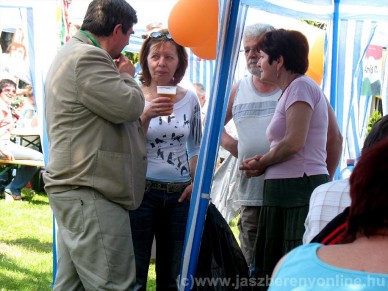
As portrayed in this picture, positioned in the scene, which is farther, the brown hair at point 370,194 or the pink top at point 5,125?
the pink top at point 5,125

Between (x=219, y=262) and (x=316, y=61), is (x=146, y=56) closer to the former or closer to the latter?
(x=219, y=262)

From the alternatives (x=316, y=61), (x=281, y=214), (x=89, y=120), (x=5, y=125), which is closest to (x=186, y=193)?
(x=281, y=214)

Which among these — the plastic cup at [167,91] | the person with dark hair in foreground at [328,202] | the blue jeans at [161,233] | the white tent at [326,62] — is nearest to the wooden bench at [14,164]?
the white tent at [326,62]

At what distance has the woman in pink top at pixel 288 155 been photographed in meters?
3.57

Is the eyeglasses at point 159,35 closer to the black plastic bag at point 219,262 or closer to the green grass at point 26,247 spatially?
the black plastic bag at point 219,262

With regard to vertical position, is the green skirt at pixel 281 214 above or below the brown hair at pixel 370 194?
below

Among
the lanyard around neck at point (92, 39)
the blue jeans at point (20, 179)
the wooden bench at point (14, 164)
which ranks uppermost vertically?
the lanyard around neck at point (92, 39)

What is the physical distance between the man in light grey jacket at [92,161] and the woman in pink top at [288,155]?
2.60ft

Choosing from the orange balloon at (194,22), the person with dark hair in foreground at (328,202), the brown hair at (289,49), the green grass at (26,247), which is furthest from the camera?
the green grass at (26,247)

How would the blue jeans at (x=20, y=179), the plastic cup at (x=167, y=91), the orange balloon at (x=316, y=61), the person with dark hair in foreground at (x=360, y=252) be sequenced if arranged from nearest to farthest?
the person with dark hair in foreground at (x=360, y=252) < the plastic cup at (x=167, y=91) < the orange balloon at (x=316, y=61) < the blue jeans at (x=20, y=179)

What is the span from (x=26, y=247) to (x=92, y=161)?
4.07 metres

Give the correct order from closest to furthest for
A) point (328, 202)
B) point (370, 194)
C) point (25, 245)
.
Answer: point (370, 194)
point (328, 202)
point (25, 245)

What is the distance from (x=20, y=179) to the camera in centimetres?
1051

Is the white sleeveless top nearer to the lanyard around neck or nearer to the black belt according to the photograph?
the black belt
